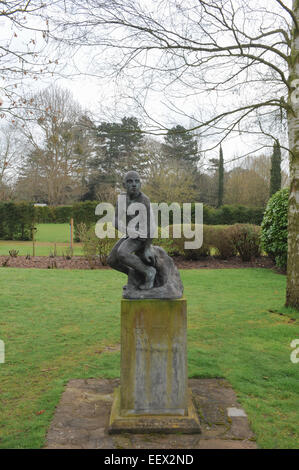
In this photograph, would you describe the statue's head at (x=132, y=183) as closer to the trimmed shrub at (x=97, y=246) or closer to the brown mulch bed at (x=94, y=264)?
the brown mulch bed at (x=94, y=264)

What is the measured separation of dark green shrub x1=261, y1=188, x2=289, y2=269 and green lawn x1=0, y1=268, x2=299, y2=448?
185cm

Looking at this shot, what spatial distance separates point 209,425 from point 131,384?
2.72 feet

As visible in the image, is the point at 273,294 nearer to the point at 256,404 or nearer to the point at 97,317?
the point at 97,317

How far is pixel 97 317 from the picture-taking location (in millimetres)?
7258

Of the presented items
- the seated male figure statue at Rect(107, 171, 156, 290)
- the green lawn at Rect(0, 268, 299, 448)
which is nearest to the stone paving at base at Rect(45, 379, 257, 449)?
the green lawn at Rect(0, 268, 299, 448)

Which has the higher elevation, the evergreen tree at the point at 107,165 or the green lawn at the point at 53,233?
the evergreen tree at the point at 107,165

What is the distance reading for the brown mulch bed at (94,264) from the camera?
45.0ft

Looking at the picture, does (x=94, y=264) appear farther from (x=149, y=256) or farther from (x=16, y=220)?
(x=149, y=256)

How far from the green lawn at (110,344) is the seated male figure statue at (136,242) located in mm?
1667

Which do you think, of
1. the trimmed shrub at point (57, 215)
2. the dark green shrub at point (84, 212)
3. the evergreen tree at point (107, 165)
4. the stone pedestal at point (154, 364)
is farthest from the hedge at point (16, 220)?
the stone pedestal at point (154, 364)

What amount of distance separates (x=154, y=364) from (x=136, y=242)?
115 centimetres

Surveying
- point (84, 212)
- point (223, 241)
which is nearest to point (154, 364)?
point (223, 241)

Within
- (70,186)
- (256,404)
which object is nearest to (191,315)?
(256,404)
